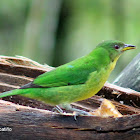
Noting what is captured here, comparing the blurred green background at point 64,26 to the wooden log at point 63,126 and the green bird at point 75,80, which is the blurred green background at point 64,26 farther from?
the wooden log at point 63,126

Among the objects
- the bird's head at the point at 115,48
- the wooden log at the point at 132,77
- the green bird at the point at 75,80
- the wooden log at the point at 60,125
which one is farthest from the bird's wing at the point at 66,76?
the wooden log at the point at 132,77

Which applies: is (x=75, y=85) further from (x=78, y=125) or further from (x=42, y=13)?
(x=42, y=13)

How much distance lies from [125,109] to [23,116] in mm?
1501

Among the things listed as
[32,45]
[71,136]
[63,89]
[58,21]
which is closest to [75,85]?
[63,89]

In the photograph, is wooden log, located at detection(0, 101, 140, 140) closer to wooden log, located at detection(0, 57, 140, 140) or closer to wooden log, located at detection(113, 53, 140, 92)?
wooden log, located at detection(0, 57, 140, 140)

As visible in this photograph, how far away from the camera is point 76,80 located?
11.7 ft

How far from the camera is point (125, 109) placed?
3.95m

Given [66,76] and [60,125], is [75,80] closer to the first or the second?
[66,76]

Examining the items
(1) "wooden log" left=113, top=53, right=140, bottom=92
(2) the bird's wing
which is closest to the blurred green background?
(1) "wooden log" left=113, top=53, right=140, bottom=92

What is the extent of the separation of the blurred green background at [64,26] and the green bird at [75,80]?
4.84 metres

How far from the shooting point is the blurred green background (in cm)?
910

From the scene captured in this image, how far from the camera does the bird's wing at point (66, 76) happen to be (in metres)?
3.56

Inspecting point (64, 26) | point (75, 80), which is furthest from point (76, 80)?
point (64, 26)

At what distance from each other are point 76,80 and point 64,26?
6.47 m
